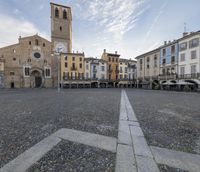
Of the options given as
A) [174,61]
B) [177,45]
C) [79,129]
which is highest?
[177,45]

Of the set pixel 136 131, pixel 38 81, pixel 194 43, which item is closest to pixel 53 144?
pixel 136 131

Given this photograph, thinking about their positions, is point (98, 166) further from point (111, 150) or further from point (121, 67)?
point (121, 67)

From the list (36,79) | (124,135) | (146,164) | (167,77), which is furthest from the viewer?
(36,79)

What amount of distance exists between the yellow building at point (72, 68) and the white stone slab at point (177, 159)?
36.4 m

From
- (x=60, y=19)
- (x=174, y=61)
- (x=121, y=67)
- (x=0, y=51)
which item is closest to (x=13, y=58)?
(x=0, y=51)

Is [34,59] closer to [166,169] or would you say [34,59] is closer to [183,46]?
[183,46]

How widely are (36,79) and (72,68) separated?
1181 cm

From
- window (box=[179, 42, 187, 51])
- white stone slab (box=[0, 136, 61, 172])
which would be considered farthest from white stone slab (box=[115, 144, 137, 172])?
window (box=[179, 42, 187, 51])

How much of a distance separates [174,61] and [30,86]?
4091 cm

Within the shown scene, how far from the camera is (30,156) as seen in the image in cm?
253

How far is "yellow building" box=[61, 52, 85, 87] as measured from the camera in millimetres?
37500

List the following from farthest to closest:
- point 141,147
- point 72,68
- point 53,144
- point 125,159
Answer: point 72,68, point 53,144, point 141,147, point 125,159

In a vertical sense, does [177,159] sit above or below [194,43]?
below

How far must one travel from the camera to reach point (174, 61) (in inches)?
1137
